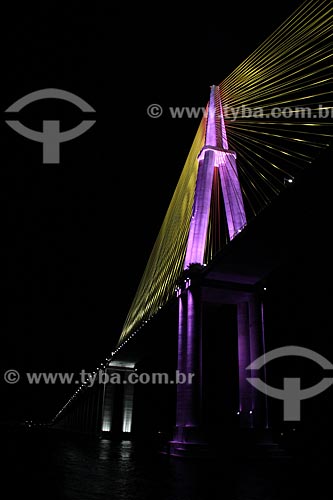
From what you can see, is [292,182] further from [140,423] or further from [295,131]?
[140,423]

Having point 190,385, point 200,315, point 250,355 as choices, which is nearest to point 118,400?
point 250,355

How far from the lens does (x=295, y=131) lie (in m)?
11.1

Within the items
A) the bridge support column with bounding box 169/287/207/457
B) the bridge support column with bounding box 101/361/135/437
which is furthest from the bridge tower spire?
the bridge support column with bounding box 101/361/135/437

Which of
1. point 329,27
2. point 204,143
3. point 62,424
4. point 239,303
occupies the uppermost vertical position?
point 204,143

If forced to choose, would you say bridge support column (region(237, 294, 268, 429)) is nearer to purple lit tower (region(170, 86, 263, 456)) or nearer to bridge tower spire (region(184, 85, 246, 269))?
purple lit tower (region(170, 86, 263, 456))

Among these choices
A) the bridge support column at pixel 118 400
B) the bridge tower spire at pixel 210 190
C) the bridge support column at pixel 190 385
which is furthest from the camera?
the bridge support column at pixel 118 400

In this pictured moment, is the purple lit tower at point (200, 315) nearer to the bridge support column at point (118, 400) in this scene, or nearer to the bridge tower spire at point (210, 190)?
the bridge tower spire at point (210, 190)

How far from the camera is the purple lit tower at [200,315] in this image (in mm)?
14805

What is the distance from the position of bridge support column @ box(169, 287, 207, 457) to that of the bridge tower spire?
158 cm

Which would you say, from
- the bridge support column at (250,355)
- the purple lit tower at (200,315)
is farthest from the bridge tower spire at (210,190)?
the bridge support column at (250,355)

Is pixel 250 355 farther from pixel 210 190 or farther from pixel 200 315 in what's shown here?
pixel 210 190

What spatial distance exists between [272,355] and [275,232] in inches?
440

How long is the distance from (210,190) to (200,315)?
424 centimetres

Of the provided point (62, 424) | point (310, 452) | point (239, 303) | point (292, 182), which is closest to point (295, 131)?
point (292, 182)
